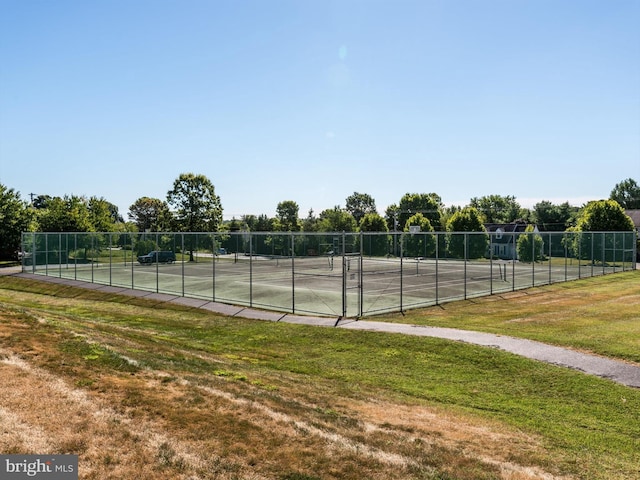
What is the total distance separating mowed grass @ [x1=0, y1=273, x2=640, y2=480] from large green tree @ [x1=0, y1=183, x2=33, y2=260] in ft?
130

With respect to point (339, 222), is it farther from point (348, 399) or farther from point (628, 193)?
→ point (348, 399)

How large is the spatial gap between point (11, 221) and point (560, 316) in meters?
49.2

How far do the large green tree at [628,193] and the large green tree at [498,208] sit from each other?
24.7 meters

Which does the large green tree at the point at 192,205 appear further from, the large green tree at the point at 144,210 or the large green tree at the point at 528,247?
the large green tree at the point at 144,210

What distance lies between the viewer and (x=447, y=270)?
3791 cm

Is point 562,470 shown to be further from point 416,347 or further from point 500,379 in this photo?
point 416,347

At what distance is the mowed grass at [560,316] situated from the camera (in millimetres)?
14172

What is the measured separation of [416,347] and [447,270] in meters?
25.4

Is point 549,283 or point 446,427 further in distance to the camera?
point 549,283

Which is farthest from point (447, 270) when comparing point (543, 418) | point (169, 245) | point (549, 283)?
point (543, 418)

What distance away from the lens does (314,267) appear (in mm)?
38469

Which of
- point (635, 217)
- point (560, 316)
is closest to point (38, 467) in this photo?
point (560, 316)

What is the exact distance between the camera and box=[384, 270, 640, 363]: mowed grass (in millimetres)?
14172

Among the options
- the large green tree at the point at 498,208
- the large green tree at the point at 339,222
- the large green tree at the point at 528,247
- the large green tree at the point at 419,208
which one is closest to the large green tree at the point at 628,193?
the large green tree at the point at 498,208
